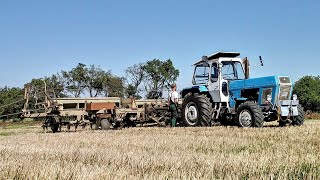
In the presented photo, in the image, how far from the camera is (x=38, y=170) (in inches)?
186

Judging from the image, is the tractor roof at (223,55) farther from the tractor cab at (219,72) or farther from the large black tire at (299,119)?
the large black tire at (299,119)

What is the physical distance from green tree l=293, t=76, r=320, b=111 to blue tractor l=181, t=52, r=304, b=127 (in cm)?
9169

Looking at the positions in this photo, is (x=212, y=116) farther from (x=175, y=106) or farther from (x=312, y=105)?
(x=312, y=105)

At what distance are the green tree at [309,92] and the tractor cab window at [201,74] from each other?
9157 cm

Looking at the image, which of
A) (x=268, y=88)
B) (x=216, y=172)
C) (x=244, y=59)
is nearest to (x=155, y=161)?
(x=216, y=172)

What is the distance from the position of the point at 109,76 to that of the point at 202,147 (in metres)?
69.3

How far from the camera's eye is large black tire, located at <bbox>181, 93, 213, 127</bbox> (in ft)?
48.2

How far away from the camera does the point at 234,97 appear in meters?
14.6

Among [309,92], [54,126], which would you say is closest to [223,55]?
[54,126]

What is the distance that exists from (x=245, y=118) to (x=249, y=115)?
0.19 m

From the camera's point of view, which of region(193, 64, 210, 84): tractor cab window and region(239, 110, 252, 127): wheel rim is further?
region(193, 64, 210, 84): tractor cab window

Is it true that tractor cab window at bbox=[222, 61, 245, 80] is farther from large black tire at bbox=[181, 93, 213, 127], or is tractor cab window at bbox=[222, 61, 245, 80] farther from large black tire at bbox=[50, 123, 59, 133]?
large black tire at bbox=[50, 123, 59, 133]

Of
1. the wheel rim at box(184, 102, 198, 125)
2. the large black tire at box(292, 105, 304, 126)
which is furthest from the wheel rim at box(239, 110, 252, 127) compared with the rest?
the wheel rim at box(184, 102, 198, 125)

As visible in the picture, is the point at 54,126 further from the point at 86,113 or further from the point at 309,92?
the point at 309,92
